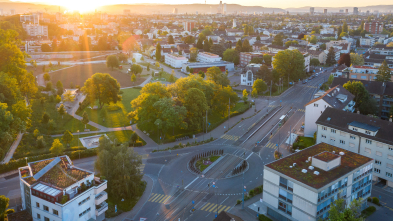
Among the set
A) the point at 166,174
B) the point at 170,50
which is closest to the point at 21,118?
the point at 166,174

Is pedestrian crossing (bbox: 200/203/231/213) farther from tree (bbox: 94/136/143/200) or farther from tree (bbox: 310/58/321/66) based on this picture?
tree (bbox: 310/58/321/66)

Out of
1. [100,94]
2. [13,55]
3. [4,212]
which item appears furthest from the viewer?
[100,94]

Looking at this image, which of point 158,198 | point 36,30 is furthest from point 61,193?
point 36,30

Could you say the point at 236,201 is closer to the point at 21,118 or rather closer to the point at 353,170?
the point at 353,170

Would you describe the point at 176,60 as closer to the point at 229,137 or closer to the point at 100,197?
the point at 229,137

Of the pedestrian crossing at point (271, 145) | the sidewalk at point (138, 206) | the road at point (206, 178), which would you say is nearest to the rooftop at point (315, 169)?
the road at point (206, 178)
